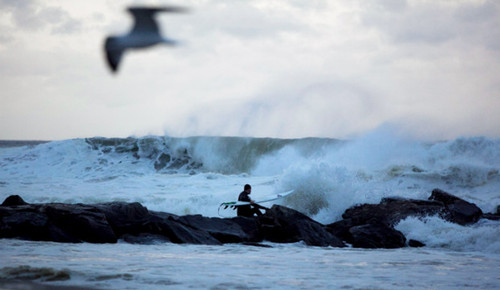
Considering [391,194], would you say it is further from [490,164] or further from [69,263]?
[69,263]

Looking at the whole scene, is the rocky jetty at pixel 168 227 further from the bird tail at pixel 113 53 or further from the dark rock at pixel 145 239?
the bird tail at pixel 113 53

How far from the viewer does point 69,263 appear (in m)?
7.03

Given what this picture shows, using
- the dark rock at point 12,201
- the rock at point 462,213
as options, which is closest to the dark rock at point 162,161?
the dark rock at point 12,201

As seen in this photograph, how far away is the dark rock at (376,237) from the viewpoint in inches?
391

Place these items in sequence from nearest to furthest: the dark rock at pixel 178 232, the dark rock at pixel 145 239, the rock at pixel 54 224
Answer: the rock at pixel 54 224
the dark rock at pixel 145 239
the dark rock at pixel 178 232

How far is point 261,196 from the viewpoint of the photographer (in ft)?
52.1

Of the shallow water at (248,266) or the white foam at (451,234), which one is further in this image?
the white foam at (451,234)

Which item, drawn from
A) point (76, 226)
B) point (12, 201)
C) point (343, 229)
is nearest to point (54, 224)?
point (76, 226)

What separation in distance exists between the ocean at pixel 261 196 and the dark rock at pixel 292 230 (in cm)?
28

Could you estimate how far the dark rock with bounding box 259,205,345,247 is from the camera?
9.94m

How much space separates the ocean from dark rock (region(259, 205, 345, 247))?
0.91 ft

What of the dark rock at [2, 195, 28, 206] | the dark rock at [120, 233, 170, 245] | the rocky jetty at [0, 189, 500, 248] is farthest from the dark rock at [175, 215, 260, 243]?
the dark rock at [2, 195, 28, 206]

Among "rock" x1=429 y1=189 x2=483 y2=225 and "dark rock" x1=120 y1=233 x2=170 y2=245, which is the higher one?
"rock" x1=429 y1=189 x2=483 y2=225

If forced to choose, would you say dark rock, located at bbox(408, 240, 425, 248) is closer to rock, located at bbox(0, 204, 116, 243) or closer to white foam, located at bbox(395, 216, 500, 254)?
white foam, located at bbox(395, 216, 500, 254)
